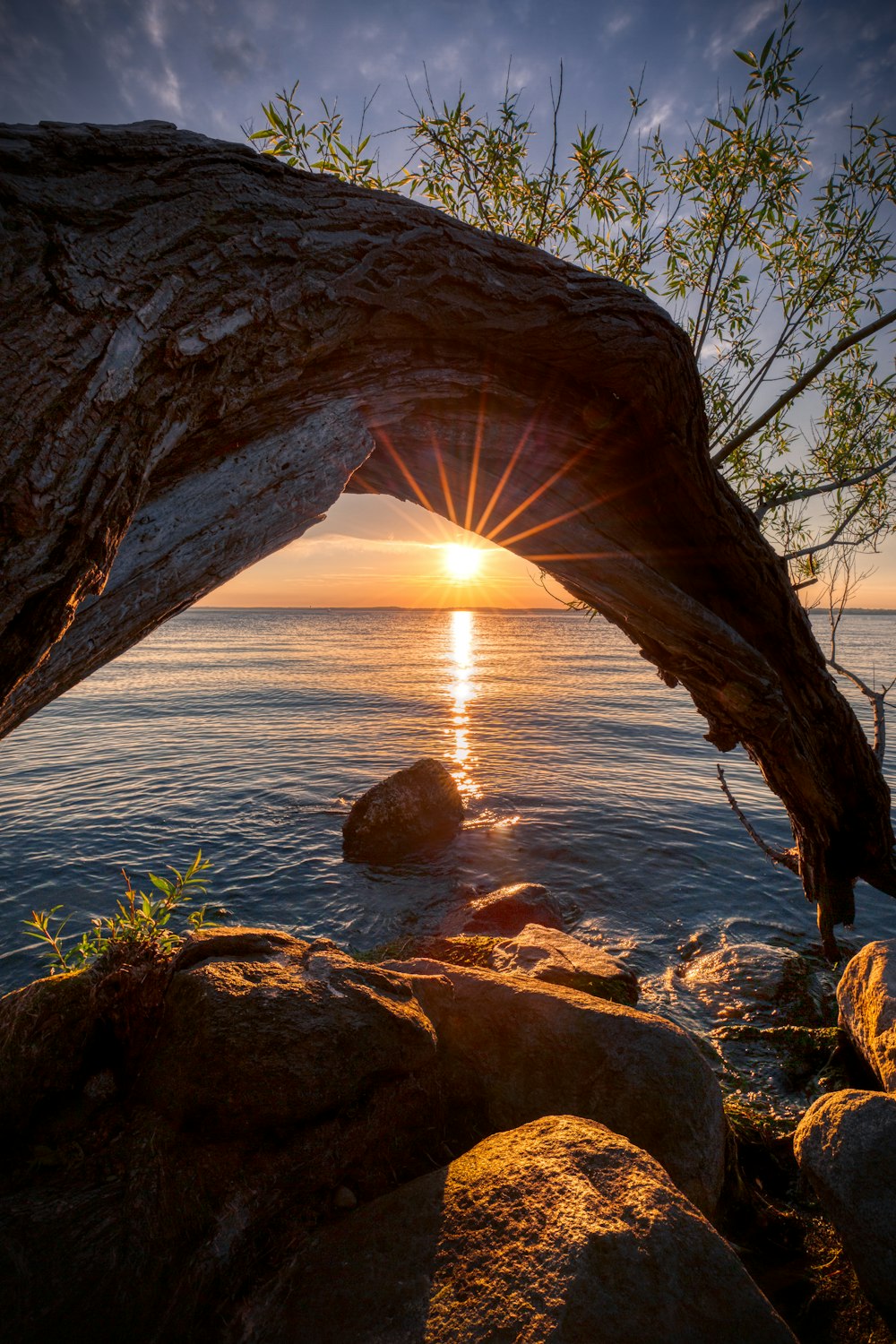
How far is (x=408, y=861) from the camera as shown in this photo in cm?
1396

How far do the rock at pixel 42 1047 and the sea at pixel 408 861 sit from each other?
7.22m

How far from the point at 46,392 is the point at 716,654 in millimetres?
4133

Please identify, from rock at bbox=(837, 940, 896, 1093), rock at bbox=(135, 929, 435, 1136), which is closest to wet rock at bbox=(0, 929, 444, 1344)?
rock at bbox=(135, 929, 435, 1136)

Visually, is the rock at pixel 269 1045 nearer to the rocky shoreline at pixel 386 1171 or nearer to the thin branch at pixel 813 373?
the rocky shoreline at pixel 386 1171

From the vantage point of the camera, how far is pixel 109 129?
84.7 inches

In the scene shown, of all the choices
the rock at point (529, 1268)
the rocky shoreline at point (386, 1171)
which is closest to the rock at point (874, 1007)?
the rocky shoreline at point (386, 1171)

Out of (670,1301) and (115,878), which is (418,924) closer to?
(115,878)

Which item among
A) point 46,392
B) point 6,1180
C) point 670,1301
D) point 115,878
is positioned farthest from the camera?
point 115,878

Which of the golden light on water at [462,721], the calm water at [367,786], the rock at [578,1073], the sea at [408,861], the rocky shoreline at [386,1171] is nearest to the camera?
the rocky shoreline at [386,1171]

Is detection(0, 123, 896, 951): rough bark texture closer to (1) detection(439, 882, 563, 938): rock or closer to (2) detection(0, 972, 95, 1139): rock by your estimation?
(2) detection(0, 972, 95, 1139): rock

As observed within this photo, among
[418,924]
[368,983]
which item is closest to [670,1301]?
[368,983]

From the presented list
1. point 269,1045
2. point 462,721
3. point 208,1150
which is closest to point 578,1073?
point 269,1045

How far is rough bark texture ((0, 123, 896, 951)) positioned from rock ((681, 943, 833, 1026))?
18.4ft

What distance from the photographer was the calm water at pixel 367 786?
1176 centimetres
